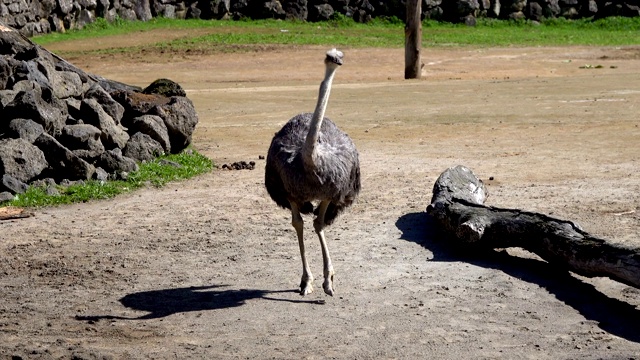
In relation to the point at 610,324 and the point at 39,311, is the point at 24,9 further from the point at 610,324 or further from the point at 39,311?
the point at 610,324

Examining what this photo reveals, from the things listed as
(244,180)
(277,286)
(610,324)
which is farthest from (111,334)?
(244,180)

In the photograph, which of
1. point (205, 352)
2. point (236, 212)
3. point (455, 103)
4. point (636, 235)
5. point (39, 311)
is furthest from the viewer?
point (455, 103)

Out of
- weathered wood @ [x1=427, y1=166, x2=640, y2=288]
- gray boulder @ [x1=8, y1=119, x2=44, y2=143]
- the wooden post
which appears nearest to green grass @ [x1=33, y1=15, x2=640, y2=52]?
the wooden post

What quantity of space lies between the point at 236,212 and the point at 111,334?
3.38 meters

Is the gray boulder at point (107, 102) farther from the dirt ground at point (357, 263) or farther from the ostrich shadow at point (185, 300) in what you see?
the ostrich shadow at point (185, 300)

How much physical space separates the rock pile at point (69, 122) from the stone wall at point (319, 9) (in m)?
16.2

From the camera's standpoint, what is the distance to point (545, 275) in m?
7.71

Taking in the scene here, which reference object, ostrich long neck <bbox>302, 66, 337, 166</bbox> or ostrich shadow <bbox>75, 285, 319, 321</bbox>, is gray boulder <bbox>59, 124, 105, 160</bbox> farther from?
ostrich long neck <bbox>302, 66, 337, 166</bbox>

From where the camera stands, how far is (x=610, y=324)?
671cm

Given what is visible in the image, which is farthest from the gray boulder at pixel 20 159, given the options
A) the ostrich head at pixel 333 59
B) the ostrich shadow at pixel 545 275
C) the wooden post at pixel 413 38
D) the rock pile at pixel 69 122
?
the wooden post at pixel 413 38

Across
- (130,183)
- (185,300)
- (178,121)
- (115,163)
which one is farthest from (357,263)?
(178,121)

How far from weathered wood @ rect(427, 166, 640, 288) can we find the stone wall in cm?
2150

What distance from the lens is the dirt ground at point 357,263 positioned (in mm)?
6520

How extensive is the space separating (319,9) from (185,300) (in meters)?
26.9
